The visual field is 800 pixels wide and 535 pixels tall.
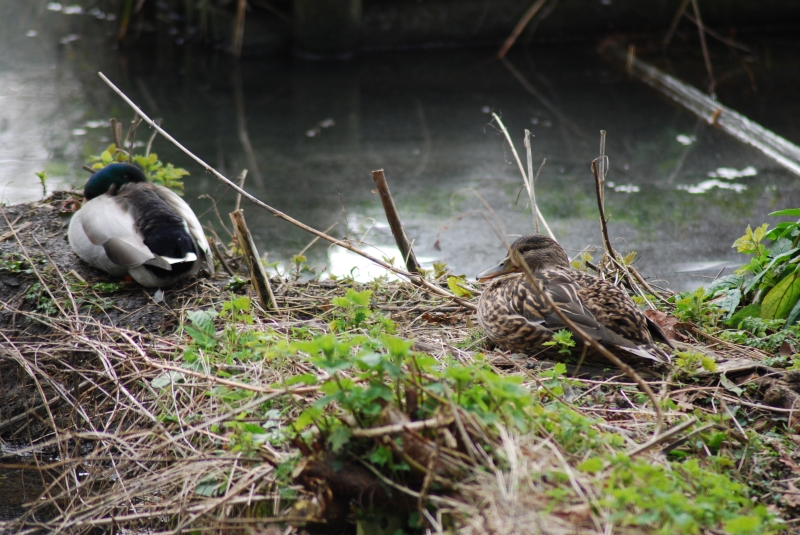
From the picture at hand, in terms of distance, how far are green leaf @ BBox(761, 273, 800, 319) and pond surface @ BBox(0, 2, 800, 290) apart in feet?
2.62

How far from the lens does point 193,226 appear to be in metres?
4.56

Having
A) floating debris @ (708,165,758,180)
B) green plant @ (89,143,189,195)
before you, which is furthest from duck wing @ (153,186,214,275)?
floating debris @ (708,165,758,180)

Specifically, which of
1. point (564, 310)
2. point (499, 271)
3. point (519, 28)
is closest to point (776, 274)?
point (564, 310)

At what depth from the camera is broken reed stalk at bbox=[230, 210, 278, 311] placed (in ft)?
13.2

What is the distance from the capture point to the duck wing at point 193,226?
14.8 ft

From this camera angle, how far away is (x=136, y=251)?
4.27m

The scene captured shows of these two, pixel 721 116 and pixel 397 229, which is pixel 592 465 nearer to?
pixel 397 229

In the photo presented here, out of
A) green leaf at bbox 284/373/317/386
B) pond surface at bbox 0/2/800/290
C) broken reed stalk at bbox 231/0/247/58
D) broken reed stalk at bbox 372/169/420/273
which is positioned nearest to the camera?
green leaf at bbox 284/373/317/386

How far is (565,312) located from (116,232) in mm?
2522

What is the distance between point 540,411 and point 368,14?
1022 centimetres

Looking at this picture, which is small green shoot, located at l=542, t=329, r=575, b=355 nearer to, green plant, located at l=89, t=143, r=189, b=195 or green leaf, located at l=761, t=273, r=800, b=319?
green leaf, located at l=761, t=273, r=800, b=319

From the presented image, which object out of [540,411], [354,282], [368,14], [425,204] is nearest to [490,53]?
[368,14]

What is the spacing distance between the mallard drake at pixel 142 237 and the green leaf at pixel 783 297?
9.84ft

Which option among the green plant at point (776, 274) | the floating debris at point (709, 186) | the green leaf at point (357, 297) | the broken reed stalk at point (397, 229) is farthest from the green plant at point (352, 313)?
the floating debris at point (709, 186)
